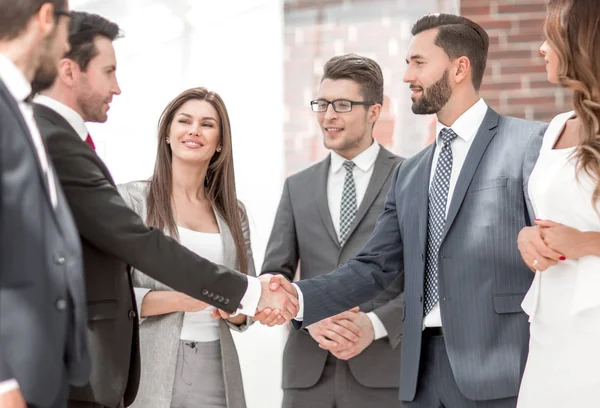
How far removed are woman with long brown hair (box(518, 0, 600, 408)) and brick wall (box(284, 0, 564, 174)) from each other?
257 centimetres

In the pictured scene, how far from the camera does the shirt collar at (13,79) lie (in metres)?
1.74

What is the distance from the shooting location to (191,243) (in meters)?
3.00

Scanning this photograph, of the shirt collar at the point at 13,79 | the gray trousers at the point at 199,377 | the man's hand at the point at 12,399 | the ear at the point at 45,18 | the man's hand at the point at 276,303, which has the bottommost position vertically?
the gray trousers at the point at 199,377

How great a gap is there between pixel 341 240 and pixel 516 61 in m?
2.10

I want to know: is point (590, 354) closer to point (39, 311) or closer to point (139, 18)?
point (39, 311)

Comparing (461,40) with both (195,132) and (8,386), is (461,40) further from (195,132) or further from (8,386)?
(8,386)

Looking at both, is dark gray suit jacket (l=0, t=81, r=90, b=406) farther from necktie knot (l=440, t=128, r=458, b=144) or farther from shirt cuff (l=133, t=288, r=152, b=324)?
necktie knot (l=440, t=128, r=458, b=144)

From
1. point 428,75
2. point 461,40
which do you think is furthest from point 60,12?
point 461,40

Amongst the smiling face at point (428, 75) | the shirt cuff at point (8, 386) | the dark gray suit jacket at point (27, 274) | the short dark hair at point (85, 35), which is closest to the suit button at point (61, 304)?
the dark gray suit jacket at point (27, 274)

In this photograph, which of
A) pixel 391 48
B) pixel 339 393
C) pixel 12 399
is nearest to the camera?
pixel 12 399

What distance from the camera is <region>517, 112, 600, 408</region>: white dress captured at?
6.87ft

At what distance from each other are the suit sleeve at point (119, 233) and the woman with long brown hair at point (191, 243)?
0.82ft

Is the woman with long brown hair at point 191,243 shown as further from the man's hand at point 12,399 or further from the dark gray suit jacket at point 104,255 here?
the man's hand at point 12,399

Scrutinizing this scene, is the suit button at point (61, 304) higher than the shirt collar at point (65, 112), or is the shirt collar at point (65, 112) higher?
the shirt collar at point (65, 112)
